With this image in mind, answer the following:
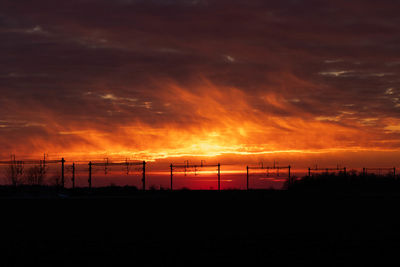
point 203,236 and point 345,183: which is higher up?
point 345,183

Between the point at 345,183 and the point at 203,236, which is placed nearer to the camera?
the point at 203,236

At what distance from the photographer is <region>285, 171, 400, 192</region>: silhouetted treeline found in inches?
1679

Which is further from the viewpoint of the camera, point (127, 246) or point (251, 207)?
point (251, 207)

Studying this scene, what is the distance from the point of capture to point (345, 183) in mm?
45000

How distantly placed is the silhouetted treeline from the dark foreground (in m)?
18.1

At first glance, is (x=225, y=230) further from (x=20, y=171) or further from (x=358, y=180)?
(x=20, y=171)

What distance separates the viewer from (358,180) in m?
45.8

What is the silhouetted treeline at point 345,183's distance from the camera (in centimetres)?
4266

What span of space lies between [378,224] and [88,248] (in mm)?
10182

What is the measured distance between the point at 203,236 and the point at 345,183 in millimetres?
32279

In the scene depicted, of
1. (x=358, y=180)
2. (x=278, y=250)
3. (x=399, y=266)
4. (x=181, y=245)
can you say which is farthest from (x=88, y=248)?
(x=358, y=180)

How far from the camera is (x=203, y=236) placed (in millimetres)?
15172

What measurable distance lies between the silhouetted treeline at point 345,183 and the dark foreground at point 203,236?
18069 mm

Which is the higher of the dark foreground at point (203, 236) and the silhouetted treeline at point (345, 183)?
the silhouetted treeline at point (345, 183)
